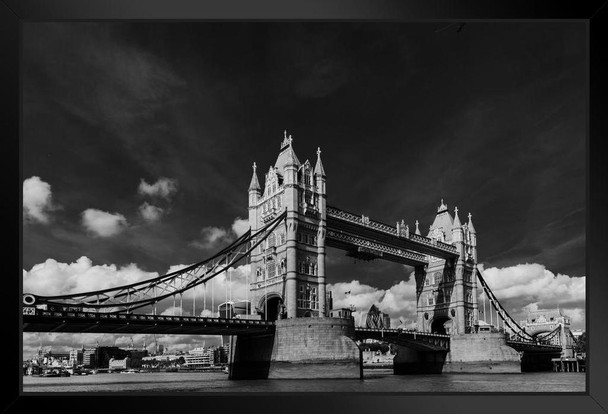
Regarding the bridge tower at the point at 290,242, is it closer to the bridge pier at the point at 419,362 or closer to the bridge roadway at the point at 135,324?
the bridge roadway at the point at 135,324

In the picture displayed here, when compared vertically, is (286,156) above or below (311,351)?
above

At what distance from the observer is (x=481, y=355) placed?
59219 millimetres

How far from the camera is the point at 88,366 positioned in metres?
70.9

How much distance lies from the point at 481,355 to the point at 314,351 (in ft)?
84.5

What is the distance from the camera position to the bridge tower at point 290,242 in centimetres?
4556

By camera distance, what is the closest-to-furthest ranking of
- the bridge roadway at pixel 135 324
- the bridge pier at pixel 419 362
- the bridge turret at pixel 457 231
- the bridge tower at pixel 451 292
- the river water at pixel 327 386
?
the bridge roadway at pixel 135 324
the river water at pixel 327 386
the bridge pier at pixel 419 362
the bridge tower at pixel 451 292
the bridge turret at pixel 457 231

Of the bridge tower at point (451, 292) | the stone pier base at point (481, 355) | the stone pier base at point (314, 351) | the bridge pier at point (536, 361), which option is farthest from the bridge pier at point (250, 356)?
the bridge pier at point (536, 361)

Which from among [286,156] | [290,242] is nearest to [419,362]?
[290,242]

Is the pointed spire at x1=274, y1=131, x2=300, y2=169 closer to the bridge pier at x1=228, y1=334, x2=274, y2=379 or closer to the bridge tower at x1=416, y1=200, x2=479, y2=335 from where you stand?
the bridge pier at x1=228, y1=334, x2=274, y2=379

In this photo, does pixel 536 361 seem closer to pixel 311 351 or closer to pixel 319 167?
pixel 319 167

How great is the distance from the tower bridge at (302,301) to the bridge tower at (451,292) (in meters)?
0.12

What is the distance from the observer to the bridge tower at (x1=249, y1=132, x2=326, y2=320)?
45562 mm

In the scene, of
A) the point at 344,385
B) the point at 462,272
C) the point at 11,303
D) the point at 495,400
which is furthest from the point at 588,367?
the point at 462,272
